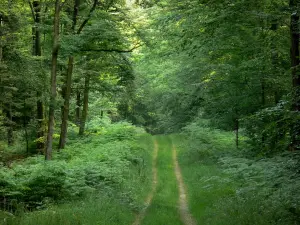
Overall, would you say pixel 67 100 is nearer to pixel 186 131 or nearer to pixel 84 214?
pixel 84 214

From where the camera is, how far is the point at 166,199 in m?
14.0

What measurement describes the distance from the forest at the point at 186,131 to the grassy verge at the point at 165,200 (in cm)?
7

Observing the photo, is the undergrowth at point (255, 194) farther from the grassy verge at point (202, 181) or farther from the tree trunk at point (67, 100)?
the tree trunk at point (67, 100)

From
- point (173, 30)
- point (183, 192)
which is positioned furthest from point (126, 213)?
point (173, 30)

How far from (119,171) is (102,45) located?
27.6ft

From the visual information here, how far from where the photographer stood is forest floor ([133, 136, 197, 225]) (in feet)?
36.4

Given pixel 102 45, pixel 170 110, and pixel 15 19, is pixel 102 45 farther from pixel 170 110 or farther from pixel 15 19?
pixel 170 110

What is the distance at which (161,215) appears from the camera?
37.4 ft

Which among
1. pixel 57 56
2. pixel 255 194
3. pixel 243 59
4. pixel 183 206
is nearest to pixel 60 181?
Result: pixel 183 206

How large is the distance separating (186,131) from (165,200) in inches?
663

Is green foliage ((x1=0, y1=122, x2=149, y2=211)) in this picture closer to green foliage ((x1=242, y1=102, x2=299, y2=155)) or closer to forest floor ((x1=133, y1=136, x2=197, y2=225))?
forest floor ((x1=133, y1=136, x2=197, y2=225))

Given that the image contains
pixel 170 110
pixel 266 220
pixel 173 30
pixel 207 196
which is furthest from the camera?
pixel 170 110

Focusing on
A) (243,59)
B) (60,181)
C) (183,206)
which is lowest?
(183,206)

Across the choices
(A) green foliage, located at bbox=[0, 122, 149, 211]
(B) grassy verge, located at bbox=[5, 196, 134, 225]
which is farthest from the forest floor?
(A) green foliage, located at bbox=[0, 122, 149, 211]
